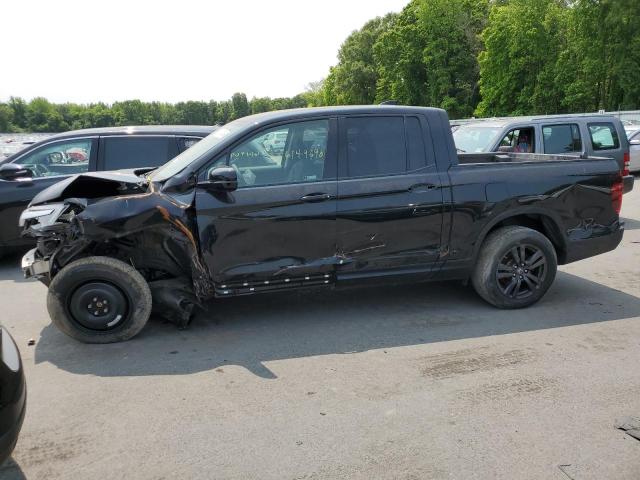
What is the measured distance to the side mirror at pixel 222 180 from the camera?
14.8ft

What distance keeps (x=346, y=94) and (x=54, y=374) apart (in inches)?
3044

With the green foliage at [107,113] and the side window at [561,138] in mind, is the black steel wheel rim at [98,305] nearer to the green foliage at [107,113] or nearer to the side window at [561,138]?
the side window at [561,138]

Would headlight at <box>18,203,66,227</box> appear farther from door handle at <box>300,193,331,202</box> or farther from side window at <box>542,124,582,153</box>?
side window at <box>542,124,582,153</box>

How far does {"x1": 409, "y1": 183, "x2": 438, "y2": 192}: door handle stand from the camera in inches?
200

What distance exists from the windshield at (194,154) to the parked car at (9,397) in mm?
2364

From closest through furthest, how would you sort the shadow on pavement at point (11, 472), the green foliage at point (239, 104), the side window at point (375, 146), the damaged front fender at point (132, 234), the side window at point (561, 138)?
the shadow on pavement at point (11, 472)
the damaged front fender at point (132, 234)
the side window at point (375, 146)
the side window at point (561, 138)
the green foliage at point (239, 104)

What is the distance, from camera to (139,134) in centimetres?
743

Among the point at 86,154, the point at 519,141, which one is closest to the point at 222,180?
the point at 86,154

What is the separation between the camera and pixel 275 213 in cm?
475

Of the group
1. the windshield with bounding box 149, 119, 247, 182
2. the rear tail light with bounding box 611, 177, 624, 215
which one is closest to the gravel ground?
the rear tail light with bounding box 611, 177, 624, 215

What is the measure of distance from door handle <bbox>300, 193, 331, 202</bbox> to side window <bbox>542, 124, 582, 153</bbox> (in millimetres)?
5933

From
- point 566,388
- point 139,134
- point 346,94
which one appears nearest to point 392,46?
point 346,94

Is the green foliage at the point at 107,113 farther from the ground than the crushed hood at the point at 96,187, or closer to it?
farther from the ground

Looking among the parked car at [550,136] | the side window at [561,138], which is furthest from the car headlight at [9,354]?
the side window at [561,138]
